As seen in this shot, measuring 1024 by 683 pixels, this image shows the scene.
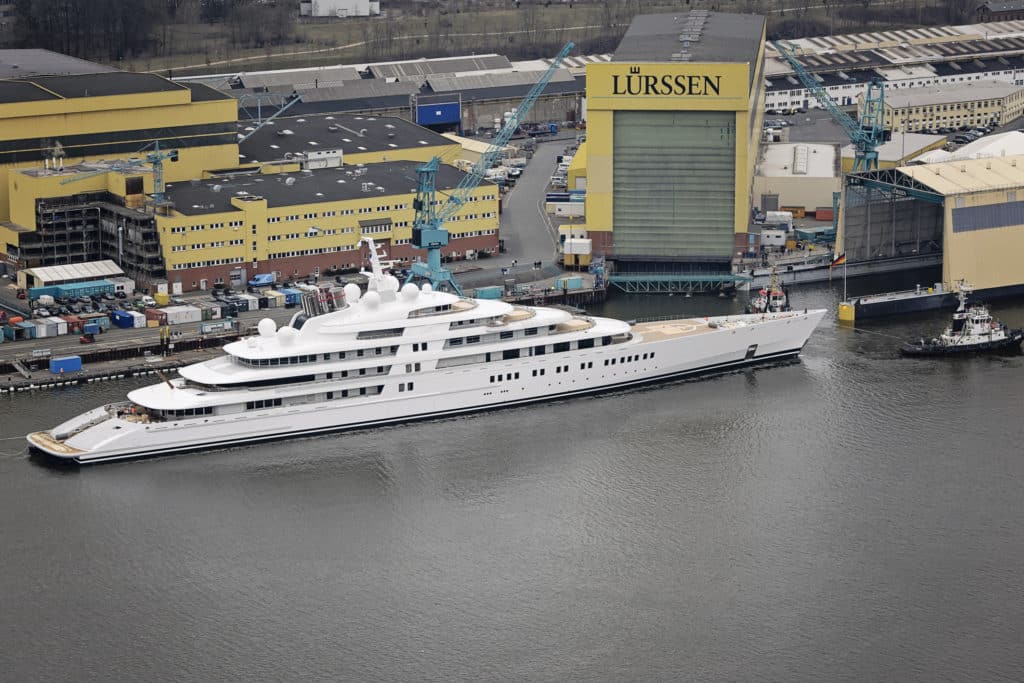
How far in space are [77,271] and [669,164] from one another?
2277 cm

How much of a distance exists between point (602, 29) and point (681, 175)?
190 ft

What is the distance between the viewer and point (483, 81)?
330ft

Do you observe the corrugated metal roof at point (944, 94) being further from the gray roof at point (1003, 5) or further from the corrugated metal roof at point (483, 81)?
the gray roof at point (1003, 5)

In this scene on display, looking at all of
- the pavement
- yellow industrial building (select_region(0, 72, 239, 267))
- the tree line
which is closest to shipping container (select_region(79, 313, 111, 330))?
the pavement

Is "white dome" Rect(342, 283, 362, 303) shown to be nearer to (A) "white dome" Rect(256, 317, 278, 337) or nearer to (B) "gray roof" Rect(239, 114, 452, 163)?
(A) "white dome" Rect(256, 317, 278, 337)

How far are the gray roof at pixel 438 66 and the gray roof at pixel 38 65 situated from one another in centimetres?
2049

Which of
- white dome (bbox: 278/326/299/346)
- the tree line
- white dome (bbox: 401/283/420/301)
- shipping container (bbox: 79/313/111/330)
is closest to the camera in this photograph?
white dome (bbox: 278/326/299/346)

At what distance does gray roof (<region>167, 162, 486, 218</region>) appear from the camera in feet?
215

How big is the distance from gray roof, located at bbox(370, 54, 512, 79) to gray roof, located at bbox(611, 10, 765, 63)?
72.3 feet

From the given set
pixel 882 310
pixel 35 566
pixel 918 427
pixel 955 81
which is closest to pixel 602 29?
pixel 955 81

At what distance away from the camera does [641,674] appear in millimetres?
34438

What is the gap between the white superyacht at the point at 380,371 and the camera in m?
46.5

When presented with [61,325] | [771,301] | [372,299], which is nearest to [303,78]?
[61,325]

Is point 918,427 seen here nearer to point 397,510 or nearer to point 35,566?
point 397,510
